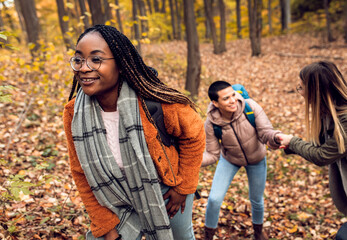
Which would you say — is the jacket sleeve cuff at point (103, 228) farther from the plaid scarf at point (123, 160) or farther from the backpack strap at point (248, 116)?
the backpack strap at point (248, 116)

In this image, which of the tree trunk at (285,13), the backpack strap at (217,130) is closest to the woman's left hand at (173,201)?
the backpack strap at (217,130)

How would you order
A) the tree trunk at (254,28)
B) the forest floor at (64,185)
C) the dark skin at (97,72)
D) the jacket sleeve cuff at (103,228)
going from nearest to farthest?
the dark skin at (97,72)
the jacket sleeve cuff at (103,228)
the forest floor at (64,185)
the tree trunk at (254,28)

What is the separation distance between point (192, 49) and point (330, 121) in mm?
6664

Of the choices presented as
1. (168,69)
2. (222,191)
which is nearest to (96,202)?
(222,191)

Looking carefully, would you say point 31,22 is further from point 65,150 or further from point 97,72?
point 97,72

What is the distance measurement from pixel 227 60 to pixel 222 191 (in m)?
13.0

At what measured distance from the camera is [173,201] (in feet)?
6.36

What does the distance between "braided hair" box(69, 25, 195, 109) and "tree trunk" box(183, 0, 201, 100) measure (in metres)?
6.84

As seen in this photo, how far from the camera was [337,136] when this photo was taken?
2.12m

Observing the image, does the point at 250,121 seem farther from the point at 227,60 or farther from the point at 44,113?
the point at 227,60

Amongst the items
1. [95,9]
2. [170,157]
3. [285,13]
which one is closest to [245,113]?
[170,157]

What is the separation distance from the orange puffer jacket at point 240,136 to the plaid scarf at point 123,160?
1522 mm

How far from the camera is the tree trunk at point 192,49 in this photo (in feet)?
27.2

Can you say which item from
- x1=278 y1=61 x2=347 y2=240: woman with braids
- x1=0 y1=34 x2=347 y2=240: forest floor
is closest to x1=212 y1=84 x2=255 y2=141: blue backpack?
x1=0 y1=34 x2=347 y2=240: forest floor
